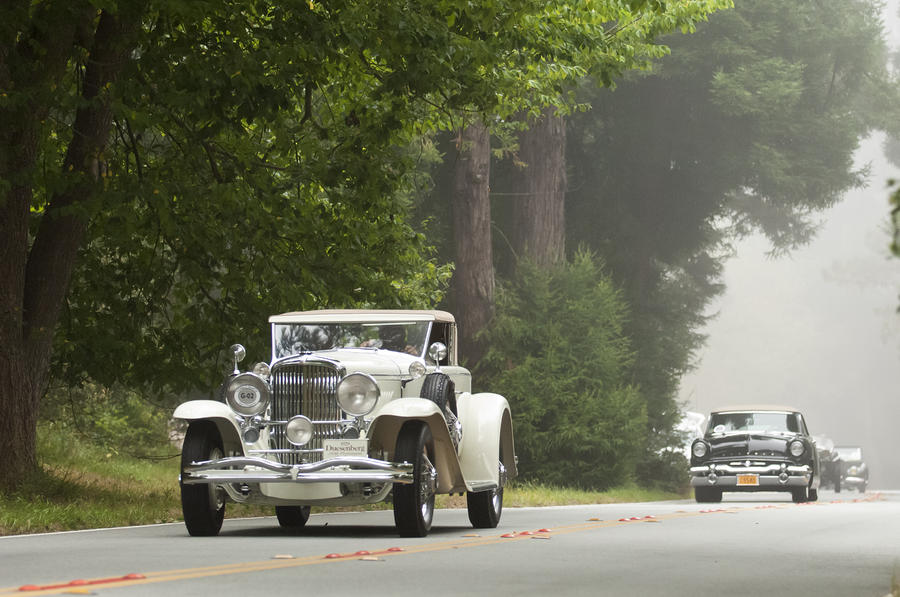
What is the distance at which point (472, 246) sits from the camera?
34875 mm

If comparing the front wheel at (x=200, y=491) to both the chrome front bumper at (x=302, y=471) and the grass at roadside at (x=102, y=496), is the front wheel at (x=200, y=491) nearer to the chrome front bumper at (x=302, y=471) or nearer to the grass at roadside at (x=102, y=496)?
the chrome front bumper at (x=302, y=471)

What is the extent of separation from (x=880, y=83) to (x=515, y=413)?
62.6 feet

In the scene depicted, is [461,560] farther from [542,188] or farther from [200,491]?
[542,188]

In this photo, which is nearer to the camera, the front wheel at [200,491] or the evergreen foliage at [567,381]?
the front wheel at [200,491]

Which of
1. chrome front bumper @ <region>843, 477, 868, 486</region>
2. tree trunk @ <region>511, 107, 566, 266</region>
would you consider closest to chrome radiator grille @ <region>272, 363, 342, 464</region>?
tree trunk @ <region>511, 107, 566, 266</region>

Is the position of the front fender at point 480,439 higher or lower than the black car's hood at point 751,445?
higher

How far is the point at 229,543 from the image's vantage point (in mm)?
13266

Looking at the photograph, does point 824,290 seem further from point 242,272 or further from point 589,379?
point 242,272

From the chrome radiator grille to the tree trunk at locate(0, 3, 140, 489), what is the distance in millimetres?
3700

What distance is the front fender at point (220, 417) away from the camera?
14.0 m

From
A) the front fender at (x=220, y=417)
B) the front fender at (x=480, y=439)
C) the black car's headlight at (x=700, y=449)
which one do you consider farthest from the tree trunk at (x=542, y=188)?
the front fender at (x=220, y=417)

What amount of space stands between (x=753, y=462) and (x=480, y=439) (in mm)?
13176

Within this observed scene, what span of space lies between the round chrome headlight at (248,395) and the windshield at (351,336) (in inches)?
63.2

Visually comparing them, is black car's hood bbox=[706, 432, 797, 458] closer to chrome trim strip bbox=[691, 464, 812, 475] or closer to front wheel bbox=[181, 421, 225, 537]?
chrome trim strip bbox=[691, 464, 812, 475]
